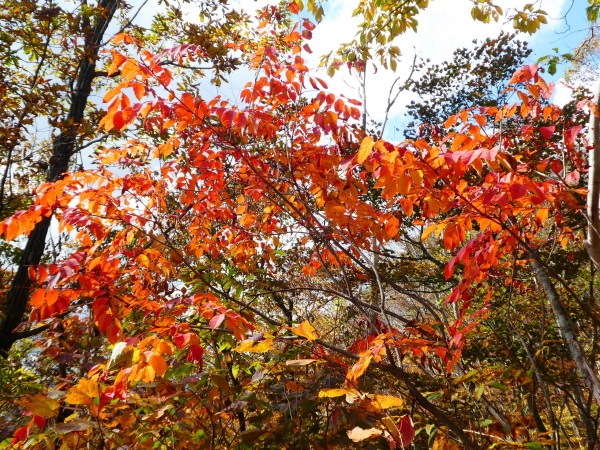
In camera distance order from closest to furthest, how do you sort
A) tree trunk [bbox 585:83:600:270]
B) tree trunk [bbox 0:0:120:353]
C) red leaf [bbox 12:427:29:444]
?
tree trunk [bbox 585:83:600:270] → red leaf [bbox 12:427:29:444] → tree trunk [bbox 0:0:120:353]

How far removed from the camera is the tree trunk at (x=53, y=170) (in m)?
4.95

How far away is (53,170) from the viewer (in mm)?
5406

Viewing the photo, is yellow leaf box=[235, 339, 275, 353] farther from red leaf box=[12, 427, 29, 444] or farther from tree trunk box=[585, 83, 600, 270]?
tree trunk box=[585, 83, 600, 270]

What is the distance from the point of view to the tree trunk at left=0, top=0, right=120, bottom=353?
495cm

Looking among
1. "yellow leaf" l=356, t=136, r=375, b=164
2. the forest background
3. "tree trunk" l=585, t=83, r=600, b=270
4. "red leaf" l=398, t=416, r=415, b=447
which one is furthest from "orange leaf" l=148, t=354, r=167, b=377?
"tree trunk" l=585, t=83, r=600, b=270

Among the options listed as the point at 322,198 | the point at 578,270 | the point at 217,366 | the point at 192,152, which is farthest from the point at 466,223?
the point at 578,270

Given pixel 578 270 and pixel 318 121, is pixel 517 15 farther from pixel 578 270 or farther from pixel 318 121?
pixel 578 270

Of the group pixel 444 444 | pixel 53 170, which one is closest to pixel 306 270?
pixel 444 444

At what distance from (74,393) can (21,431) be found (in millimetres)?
580

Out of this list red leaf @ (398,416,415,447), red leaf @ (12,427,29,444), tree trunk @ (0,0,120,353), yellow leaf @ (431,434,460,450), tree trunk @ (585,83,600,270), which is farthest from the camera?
tree trunk @ (0,0,120,353)

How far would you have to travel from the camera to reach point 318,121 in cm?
220

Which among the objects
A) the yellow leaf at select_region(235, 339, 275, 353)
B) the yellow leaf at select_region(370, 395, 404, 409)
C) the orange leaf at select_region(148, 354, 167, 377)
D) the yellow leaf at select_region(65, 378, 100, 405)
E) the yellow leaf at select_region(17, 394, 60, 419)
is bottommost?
the yellow leaf at select_region(17, 394, 60, 419)

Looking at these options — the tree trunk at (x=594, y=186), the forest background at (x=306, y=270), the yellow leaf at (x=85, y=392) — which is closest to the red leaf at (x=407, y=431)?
the forest background at (x=306, y=270)

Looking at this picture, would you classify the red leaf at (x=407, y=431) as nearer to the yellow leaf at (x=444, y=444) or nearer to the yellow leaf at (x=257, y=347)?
the yellow leaf at (x=257, y=347)
